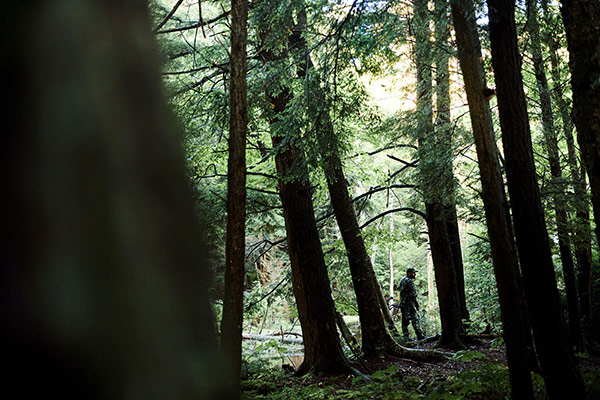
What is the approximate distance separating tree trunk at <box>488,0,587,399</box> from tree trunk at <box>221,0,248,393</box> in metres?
2.82

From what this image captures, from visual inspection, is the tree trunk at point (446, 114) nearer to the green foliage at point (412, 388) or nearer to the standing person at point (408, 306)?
the standing person at point (408, 306)

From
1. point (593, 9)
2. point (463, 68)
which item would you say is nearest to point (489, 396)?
point (463, 68)

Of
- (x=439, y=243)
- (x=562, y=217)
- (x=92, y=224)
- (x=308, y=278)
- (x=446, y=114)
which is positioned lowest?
(x=308, y=278)

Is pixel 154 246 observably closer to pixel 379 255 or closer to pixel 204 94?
pixel 204 94

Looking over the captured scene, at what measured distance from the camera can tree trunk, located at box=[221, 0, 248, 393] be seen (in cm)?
387

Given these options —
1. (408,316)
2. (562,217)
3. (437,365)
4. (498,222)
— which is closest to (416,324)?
(408,316)

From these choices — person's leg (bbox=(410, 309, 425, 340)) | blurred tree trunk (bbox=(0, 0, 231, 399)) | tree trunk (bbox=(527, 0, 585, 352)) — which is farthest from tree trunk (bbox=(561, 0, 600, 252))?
person's leg (bbox=(410, 309, 425, 340))

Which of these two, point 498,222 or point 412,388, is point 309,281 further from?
point 498,222

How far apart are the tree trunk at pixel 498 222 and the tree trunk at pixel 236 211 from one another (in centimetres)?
249

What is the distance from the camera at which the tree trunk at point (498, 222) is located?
473 centimetres

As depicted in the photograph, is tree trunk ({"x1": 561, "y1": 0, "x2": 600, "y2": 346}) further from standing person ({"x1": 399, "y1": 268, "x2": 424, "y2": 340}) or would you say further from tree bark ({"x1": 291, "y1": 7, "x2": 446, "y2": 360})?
standing person ({"x1": 399, "y1": 268, "x2": 424, "y2": 340})

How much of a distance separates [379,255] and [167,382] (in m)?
25.1

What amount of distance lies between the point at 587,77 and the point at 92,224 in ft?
13.1

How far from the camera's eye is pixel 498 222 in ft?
16.4
